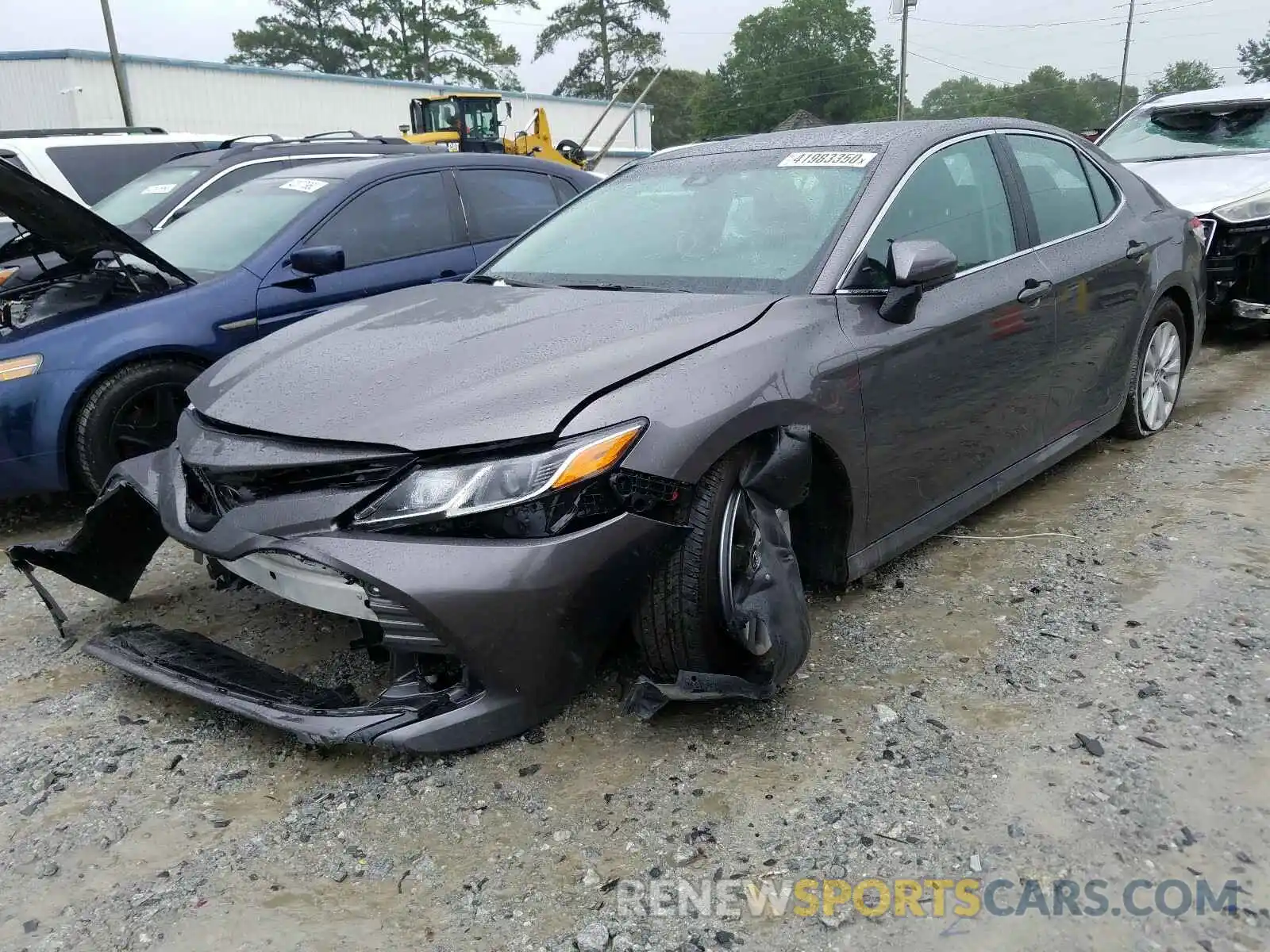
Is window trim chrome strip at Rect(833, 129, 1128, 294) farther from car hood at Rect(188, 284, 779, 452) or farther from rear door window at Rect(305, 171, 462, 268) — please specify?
rear door window at Rect(305, 171, 462, 268)

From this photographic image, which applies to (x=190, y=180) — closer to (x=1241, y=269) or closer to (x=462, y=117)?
(x=1241, y=269)

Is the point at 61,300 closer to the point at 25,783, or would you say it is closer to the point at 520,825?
the point at 25,783

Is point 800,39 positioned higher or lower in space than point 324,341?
higher

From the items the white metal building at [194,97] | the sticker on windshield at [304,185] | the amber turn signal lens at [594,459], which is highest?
the white metal building at [194,97]

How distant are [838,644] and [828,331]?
0.95 metres

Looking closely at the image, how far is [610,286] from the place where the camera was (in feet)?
10.6

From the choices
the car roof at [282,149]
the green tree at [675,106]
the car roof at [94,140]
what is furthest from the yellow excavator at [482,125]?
the green tree at [675,106]

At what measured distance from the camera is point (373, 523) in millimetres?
2350

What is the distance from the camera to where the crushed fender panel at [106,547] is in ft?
10.4

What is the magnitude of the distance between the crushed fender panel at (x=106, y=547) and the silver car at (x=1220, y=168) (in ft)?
20.2

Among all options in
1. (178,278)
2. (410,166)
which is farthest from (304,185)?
(178,278)

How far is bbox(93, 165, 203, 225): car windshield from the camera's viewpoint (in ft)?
22.9

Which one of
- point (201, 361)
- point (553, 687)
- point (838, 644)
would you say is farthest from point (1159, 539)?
point (201, 361)

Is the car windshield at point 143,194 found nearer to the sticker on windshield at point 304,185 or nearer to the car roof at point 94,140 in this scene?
the car roof at point 94,140
